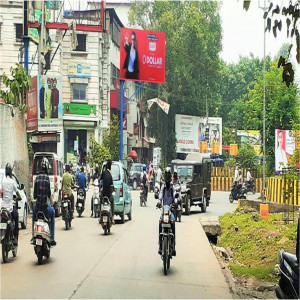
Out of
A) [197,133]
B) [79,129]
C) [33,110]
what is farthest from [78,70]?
[33,110]

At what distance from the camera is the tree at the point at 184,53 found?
61250mm

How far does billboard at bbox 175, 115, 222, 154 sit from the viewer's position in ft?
212

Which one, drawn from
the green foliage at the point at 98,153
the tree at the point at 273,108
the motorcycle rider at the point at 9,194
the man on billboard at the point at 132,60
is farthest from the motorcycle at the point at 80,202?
the man on billboard at the point at 132,60

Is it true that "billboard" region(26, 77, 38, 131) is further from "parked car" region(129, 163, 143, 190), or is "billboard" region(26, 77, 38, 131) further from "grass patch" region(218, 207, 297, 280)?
"parked car" region(129, 163, 143, 190)

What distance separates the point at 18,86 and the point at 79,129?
2691 cm

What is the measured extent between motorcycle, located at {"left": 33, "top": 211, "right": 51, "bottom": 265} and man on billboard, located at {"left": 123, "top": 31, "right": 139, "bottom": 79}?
36.7 m

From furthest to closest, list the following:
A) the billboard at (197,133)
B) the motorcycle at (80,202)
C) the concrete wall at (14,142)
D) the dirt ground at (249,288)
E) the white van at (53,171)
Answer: the billboard at (197,133), the motorcycle at (80,202), the white van at (53,171), the concrete wall at (14,142), the dirt ground at (249,288)

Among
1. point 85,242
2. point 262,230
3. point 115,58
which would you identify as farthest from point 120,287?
point 115,58

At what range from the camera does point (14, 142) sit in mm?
23828

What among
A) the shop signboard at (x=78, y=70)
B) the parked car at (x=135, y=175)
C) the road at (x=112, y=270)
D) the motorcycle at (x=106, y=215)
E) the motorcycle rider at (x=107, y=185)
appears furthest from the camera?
the shop signboard at (x=78, y=70)

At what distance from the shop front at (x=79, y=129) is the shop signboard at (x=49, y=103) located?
61.9ft

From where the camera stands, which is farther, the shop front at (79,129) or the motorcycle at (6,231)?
the shop front at (79,129)

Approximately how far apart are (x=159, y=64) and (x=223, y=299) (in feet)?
136

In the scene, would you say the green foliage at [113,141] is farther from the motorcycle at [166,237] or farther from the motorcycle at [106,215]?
the motorcycle at [166,237]
